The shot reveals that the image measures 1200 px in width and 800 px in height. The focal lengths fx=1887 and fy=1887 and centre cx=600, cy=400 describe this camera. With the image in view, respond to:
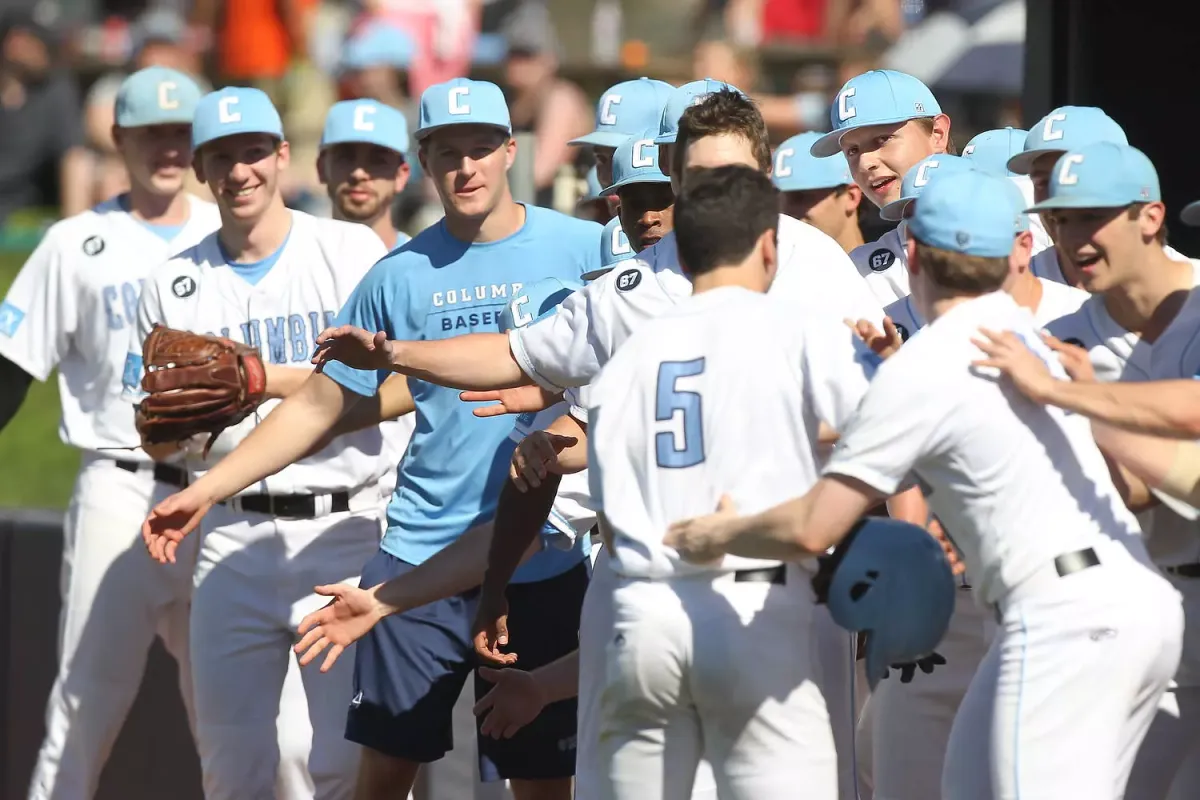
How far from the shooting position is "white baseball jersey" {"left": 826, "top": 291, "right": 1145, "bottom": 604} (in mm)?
3826

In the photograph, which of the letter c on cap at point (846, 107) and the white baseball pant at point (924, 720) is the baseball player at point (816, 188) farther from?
the white baseball pant at point (924, 720)

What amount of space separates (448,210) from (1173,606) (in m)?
2.71

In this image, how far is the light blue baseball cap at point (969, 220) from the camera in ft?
13.1

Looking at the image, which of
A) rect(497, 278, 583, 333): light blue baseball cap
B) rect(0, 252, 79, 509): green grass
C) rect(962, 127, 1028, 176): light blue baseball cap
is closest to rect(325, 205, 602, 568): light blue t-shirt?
rect(497, 278, 583, 333): light blue baseball cap

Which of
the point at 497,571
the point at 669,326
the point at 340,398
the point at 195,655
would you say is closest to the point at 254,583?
the point at 195,655

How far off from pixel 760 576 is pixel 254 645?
2.72m

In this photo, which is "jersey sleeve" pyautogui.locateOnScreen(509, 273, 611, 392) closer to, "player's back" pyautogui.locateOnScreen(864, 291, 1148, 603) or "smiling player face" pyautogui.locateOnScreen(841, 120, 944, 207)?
"player's back" pyautogui.locateOnScreen(864, 291, 1148, 603)

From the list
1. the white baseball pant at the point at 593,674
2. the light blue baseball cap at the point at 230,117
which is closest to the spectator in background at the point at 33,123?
the light blue baseball cap at the point at 230,117

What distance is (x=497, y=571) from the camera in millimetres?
5258

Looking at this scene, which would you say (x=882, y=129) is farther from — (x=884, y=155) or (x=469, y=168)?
(x=469, y=168)

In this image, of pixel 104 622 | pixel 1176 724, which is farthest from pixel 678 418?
pixel 104 622

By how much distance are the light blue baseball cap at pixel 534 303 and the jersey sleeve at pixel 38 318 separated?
8.31ft

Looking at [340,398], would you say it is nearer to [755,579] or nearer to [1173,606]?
[755,579]

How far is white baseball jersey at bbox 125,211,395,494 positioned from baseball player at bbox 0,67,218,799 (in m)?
0.60
